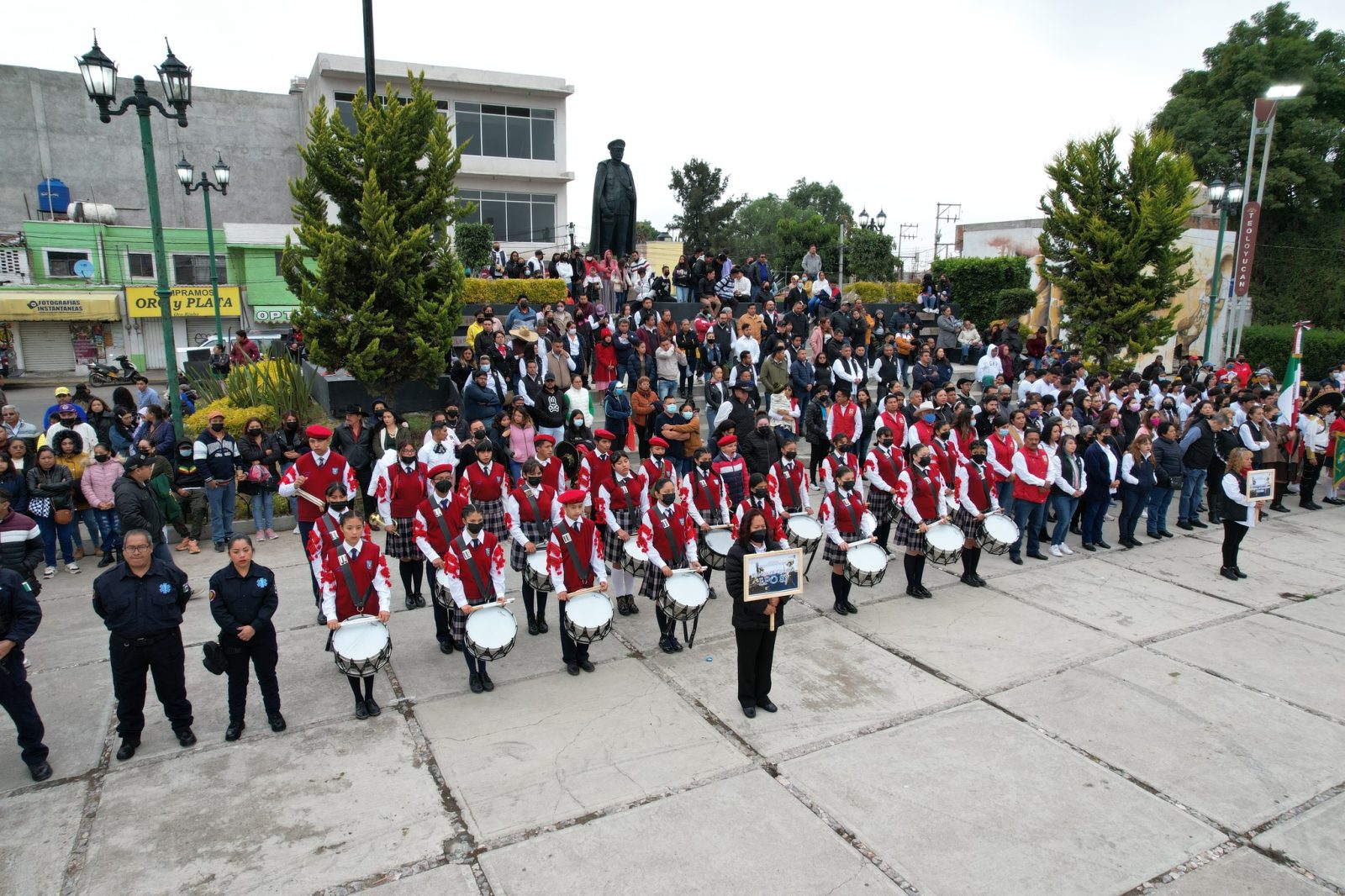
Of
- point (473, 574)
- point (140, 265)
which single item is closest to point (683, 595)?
point (473, 574)

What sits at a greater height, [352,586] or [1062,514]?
[352,586]

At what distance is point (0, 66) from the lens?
118 ft

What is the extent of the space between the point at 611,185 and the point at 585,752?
17.4m

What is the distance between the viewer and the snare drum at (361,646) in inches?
249

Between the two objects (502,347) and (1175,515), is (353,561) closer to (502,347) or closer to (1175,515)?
(502,347)

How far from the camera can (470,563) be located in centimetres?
706

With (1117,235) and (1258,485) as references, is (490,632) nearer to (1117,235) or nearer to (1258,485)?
(1258,485)

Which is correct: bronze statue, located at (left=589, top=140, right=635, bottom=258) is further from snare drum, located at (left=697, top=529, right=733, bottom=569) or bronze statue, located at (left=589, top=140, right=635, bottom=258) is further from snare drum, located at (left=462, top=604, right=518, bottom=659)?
snare drum, located at (left=462, top=604, right=518, bottom=659)

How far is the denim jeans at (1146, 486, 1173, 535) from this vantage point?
12156mm

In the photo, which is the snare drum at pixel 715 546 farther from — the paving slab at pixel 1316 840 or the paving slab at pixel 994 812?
the paving slab at pixel 1316 840

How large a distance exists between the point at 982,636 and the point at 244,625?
688cm

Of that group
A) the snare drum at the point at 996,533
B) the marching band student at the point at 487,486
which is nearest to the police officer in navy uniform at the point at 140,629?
the marching band student at the point at 487,486

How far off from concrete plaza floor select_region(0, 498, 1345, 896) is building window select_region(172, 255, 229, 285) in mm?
33414

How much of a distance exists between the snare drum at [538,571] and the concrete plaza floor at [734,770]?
68 centimetres
